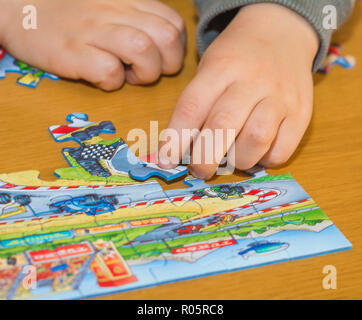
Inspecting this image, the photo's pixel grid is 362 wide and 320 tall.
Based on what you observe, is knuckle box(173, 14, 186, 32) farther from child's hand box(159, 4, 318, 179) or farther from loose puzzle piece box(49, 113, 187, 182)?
loose puzzle piece box(49, 113, 187, 182)

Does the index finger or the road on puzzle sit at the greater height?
the index finger

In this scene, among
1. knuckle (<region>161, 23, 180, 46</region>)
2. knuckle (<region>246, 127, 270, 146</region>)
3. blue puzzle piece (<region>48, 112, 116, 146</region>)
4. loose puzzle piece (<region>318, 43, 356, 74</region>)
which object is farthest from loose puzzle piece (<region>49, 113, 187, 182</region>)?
loose puzzle piece (<region>318, 43, 356, 74</region>)

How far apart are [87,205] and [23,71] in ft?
1.36

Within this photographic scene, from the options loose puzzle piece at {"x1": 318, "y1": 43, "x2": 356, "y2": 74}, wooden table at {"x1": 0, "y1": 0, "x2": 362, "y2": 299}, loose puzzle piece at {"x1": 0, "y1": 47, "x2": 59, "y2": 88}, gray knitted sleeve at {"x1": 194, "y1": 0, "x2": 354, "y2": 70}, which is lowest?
wooden table at {"x1": 0, "y1": 0, "x2": 362, "y2": 299}

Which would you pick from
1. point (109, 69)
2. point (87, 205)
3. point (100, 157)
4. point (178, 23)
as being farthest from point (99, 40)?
point (87, 205)

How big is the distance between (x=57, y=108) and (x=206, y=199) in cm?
34

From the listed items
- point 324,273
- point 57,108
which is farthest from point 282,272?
point 57,108

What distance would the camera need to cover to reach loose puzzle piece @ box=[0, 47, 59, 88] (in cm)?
99

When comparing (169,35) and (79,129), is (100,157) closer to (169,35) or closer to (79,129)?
(79,129)

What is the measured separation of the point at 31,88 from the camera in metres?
0.98

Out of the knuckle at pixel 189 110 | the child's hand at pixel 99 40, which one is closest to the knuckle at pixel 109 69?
the child's hand at pixel 99 40

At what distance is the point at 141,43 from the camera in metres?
0.98

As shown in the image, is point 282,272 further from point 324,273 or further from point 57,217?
point 57,217

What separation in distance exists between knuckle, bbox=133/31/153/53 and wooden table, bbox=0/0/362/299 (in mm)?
76
